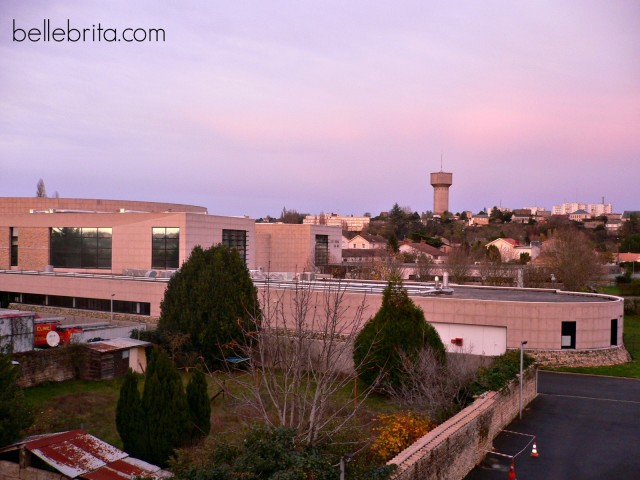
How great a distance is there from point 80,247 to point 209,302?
26.2 metres

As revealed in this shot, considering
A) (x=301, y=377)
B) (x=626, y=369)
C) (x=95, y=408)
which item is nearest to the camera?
(x=301, y=377)

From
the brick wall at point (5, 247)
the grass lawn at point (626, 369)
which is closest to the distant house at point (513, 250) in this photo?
the grass lawn at point (626, 369)

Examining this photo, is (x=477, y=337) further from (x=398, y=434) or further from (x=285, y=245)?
(x=285, y=245)

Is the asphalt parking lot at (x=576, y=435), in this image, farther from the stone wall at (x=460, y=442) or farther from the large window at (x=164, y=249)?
the large window at (x=164, y=249)

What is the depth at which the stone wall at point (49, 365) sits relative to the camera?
71.8 feet

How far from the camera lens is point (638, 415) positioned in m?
19.5

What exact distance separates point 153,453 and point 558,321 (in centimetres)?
2046

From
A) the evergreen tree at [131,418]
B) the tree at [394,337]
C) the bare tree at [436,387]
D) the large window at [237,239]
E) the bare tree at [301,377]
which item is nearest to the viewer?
the bare tree at [301,377]

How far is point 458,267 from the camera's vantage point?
53.8 metres

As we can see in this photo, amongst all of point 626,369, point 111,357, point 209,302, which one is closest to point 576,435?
point 626,369

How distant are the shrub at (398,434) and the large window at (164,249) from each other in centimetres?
3256

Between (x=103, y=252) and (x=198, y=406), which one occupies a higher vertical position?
(x=103, y=252)

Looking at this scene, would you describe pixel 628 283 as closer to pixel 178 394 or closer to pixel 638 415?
pixel 638 415

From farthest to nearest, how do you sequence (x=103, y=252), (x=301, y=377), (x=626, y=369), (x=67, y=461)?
(x=103, y=252)
(x=626, y=369)
(x=301, y=377)
(x=67, y=461)
